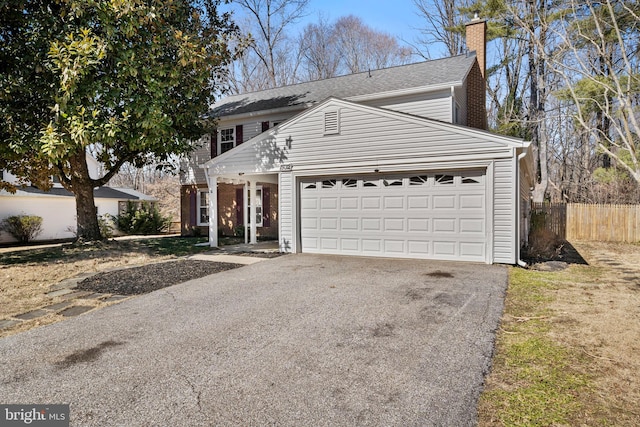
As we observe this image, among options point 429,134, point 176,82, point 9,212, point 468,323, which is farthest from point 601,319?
point 9,212

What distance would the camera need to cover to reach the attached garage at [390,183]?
841cm

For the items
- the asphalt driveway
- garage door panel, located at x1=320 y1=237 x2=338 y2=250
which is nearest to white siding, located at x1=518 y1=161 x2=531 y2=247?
the asphalt driveway

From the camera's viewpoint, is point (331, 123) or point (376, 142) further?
point (331, 123)

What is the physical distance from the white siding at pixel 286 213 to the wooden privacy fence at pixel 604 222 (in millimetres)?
12915

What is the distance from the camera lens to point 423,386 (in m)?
3.04

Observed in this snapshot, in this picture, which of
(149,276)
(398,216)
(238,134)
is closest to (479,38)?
(398,216)

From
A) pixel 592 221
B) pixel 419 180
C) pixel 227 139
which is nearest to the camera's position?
pixel 419 180

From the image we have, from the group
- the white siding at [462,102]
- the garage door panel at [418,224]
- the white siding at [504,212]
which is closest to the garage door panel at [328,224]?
the garage door panel at [418,224]

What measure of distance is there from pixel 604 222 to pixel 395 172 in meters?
11.4

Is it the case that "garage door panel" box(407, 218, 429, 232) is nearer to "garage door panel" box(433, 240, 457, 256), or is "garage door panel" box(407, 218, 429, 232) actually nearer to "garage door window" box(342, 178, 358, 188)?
"garage door panel" box(433, 240, 457, 256)

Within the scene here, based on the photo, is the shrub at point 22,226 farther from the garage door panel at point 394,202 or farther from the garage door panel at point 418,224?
the garage door panel at point 418,224

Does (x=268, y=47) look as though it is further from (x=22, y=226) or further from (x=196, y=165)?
(x=22, y=226)

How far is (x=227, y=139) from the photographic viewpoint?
52.6 feet

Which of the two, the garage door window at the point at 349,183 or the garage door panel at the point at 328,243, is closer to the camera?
the garage door window at the point at 349,183
